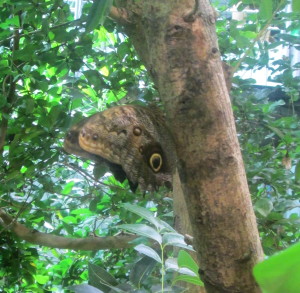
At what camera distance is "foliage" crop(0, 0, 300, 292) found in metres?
1.34

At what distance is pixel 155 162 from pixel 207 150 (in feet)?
0.33

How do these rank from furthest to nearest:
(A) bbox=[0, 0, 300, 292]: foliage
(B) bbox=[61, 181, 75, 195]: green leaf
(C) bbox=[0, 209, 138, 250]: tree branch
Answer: (B) bbox=[61, 181, 75, 195]: green leaf → (C) bbox=[0, 209, 138, 250]: tree branch → (A) bbox=[0, 0, 300, 292]: foliage

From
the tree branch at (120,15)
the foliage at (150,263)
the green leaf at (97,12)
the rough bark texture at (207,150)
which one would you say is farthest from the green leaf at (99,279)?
the tree branch at (120,15)

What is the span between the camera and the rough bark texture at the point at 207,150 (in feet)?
1.63

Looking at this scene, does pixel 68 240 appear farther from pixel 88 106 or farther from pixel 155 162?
pixel 155 162

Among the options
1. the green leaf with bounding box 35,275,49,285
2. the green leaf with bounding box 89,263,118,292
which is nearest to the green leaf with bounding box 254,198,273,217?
the green leaf with bounding box 89,263,118,292

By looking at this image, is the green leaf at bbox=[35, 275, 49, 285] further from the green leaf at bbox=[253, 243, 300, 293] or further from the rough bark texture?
the green leaf at bbox=[253, 243, 300, 293]

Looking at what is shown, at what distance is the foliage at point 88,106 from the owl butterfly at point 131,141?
0.63 metres

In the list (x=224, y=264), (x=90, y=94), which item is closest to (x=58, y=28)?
(x=90, y=94)

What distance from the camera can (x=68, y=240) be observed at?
150 cm

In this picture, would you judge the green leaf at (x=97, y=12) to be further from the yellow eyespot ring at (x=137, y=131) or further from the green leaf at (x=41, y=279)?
the green leaf at (x=41, y=279)

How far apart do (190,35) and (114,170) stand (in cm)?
22

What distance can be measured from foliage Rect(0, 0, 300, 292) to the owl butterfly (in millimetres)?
632

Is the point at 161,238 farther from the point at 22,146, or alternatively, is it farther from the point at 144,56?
the point at 22,146
